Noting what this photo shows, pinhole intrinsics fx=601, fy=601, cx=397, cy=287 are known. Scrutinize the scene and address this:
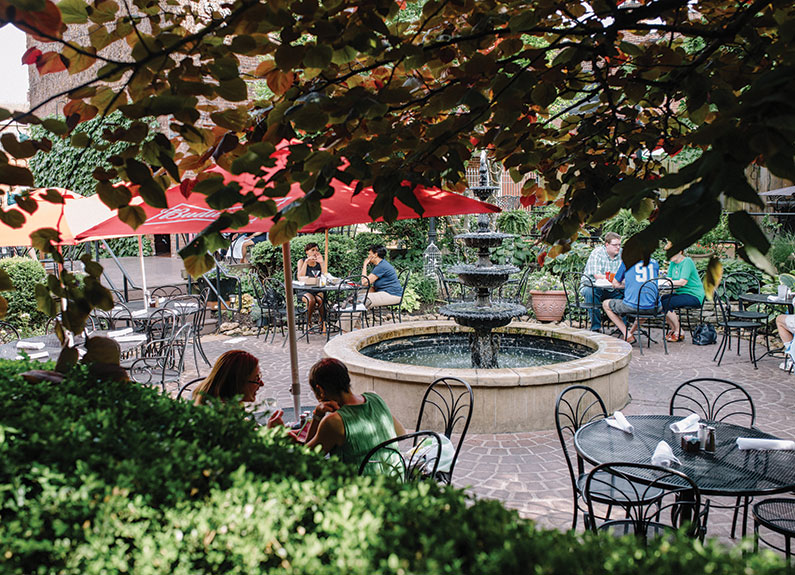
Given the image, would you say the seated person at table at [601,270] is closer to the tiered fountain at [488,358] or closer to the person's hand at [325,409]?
the tiered fountain at [488,358]

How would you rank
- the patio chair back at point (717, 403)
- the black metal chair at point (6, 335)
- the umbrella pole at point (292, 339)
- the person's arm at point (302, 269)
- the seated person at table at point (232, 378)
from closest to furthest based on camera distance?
the seated person at table at point (232, 378) → the umbrella pole at point (292, 339) → the patio chair back at point (717, 403) → the black metal chair at point (6, 335) → the person's arm at point (302, 269)

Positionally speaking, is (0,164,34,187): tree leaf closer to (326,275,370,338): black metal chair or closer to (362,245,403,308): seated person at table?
(326,275,370,338): black metal chair

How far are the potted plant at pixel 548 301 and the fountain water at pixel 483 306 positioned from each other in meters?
3.41

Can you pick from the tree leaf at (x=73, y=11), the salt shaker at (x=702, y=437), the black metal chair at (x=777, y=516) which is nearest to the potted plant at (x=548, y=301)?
the salt shaker at (x=702, y=437)

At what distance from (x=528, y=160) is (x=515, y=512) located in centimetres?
201

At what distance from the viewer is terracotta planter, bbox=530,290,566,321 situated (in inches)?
442

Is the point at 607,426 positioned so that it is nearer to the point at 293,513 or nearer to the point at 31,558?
the point at 293,513

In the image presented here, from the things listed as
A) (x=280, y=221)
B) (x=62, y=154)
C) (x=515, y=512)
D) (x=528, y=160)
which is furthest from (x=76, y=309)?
(x=62, y=154)

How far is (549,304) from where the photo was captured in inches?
445

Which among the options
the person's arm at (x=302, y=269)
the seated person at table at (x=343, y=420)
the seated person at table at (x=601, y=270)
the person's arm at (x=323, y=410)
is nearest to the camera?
the seated person at table at (x=343, y=420)

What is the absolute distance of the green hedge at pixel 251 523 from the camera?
52.9 inches

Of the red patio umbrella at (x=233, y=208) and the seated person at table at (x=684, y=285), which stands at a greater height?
the red patio umbrella at (x=233, y=208)

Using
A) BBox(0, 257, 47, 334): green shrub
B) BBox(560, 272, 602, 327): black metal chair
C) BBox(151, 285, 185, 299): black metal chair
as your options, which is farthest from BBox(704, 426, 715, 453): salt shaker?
BBox(0, 257, 47, 334): green shrub

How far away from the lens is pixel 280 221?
7.26 ft
